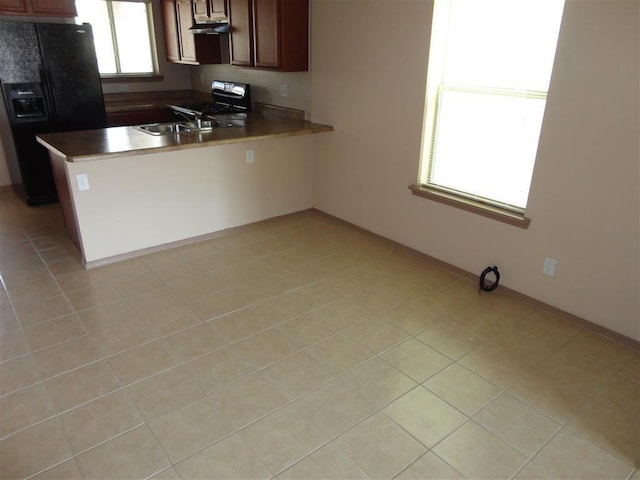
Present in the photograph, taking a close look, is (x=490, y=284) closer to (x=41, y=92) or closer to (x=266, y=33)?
(x=266, y=33)

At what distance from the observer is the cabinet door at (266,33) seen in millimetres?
3750

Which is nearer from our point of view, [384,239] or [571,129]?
[571,129]

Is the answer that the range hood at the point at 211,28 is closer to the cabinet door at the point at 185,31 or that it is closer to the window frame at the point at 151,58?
the cabinet door at the point at 185,31

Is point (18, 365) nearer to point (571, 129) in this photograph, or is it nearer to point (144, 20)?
point (571, 129)

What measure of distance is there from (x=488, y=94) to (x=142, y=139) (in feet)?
7.94

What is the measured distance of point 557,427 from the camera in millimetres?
1955

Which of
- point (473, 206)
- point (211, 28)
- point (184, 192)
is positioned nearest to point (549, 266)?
point (473, 206)

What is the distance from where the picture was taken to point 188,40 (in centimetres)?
495

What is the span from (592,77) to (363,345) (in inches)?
72.1

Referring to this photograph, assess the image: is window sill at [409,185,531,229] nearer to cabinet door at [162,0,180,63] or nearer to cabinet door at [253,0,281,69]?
cabinet door at [253,0,281,69]

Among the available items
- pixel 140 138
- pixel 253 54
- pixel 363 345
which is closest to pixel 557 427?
pixel 363 345

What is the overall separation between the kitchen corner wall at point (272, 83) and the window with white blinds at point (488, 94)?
1.42 metres

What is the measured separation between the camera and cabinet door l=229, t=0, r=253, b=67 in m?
4.02

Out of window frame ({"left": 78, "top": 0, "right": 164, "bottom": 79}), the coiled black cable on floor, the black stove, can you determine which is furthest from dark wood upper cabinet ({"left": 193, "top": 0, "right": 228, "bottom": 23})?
the coiled black cable on floor
